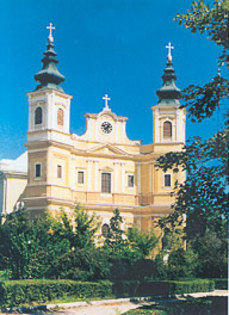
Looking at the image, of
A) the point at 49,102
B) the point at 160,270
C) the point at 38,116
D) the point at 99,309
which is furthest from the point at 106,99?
the point at 99,309

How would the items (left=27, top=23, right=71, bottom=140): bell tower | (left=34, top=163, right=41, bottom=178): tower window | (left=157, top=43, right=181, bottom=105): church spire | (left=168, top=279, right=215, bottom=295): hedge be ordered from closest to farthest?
(left=168, top=279, right=215, bottom=295): hedge
(left=157, top=43, right=181, bottom=105): church spire
(left=34, top=163, right=41, bottom=178): tower window
(left=27, top=23, right=71, bottom=140): bell tower

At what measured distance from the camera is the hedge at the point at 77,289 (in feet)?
45.1

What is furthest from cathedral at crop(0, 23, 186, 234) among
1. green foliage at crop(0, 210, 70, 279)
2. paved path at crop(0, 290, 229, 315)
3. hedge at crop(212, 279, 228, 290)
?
paved path at crop(0, 290, 229, 315)

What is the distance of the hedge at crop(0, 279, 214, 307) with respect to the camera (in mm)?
13750

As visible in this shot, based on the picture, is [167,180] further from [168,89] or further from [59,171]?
[59,171]

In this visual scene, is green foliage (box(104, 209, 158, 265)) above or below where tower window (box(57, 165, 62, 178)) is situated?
below

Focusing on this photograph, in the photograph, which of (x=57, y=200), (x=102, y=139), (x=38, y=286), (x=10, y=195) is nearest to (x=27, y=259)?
(x=38, y=286)

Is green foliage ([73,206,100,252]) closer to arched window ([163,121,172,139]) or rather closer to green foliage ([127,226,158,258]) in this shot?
green foliage ([127,226,158,258])

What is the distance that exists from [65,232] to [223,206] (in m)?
7.14

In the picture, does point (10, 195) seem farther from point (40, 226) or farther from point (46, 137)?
point (40, 226)

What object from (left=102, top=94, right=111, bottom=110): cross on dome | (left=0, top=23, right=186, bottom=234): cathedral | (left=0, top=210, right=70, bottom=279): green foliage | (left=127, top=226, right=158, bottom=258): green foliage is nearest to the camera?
(left=0, top=210, right=70, bottom=279): green foliage

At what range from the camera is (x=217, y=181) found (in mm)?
12594

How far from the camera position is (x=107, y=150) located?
98.7 ft

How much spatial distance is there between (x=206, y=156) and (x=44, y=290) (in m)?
5.24
